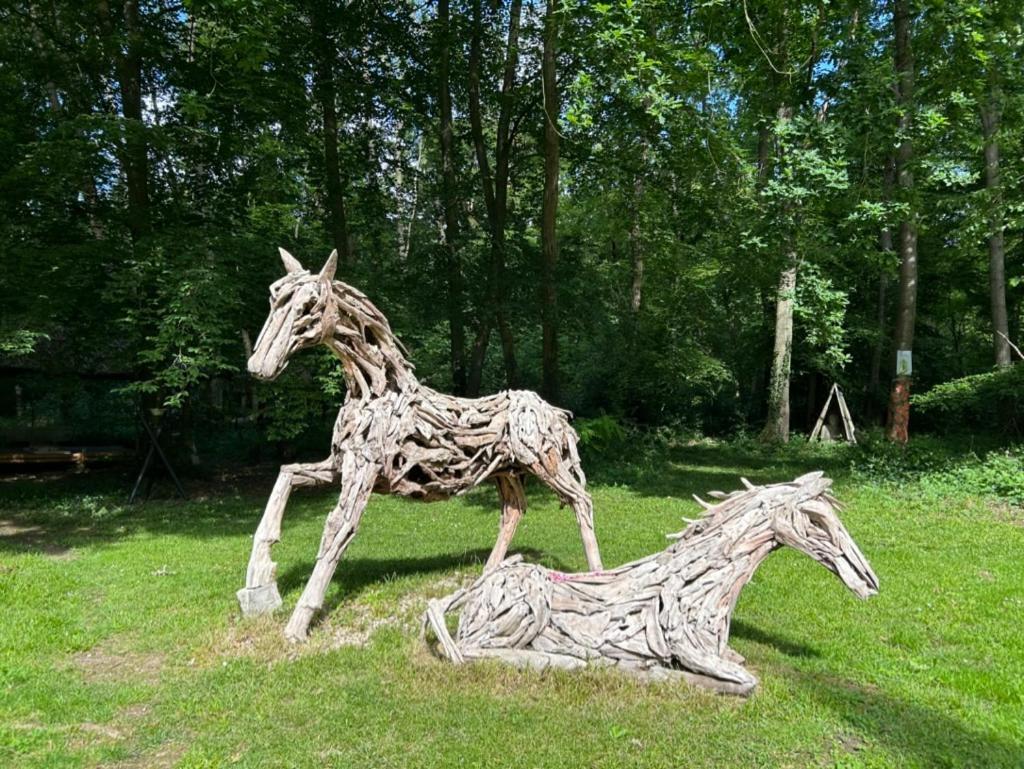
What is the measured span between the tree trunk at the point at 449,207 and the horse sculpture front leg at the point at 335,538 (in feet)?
28.5

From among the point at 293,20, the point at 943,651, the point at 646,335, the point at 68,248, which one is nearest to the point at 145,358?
the point at 68,248

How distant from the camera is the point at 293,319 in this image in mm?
4422

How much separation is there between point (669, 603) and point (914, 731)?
4.72 ft

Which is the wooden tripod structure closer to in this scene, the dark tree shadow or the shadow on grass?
the dark tree shadow

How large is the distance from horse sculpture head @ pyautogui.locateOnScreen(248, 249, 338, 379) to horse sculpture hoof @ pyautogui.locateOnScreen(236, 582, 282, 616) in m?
1.78

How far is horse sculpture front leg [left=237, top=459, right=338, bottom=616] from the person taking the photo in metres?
4.81

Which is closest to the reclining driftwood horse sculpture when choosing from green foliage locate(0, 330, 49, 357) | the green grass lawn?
the green grass lawn

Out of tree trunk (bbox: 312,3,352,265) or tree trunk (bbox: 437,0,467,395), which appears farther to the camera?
tree trunk (bbox: 437,0,467,395)

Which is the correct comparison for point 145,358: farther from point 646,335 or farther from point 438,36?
point 646,335

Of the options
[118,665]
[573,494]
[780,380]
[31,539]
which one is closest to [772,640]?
[573,494]

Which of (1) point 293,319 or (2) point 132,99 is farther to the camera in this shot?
(2) point 132,99

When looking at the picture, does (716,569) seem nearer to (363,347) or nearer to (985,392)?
(363,347)

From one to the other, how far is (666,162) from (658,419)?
28.2 feet

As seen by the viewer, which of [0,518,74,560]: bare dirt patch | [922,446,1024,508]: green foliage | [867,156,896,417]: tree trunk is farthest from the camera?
[867,156,896,417]: tree trunk
